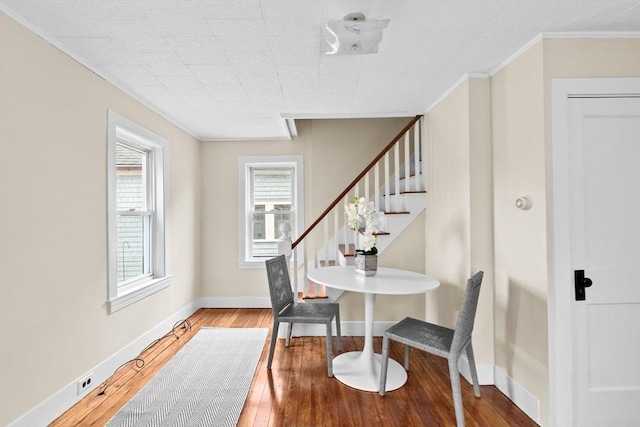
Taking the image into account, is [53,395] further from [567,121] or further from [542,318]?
[567,121]

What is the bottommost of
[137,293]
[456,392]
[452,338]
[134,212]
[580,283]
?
[456,392]

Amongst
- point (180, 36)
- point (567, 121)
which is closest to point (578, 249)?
point (567, 121)

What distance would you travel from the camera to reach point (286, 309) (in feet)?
9.22

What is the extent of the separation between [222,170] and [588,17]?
13.1ft

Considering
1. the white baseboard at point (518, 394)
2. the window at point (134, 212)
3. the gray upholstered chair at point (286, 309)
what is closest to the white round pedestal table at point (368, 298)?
the gray upholstered chair at point (286, 309)

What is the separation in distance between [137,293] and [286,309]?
1.42 meters

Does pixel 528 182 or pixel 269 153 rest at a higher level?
pixel 269 153

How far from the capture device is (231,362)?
2.81 m

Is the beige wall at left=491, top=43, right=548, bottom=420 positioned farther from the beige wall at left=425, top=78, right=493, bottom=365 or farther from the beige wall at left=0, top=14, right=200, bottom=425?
the beige wall at left=0, top=14, right=200, bottom=425

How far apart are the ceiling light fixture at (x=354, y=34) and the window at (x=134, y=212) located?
6.41ft

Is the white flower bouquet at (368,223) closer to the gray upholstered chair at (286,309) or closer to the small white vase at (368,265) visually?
the small white vase at (368,265)

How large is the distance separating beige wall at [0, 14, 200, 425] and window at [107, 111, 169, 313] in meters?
0.10

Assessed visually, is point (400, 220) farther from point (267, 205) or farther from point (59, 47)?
point (59, 47)

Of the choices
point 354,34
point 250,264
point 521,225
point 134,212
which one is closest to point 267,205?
point 250,264
